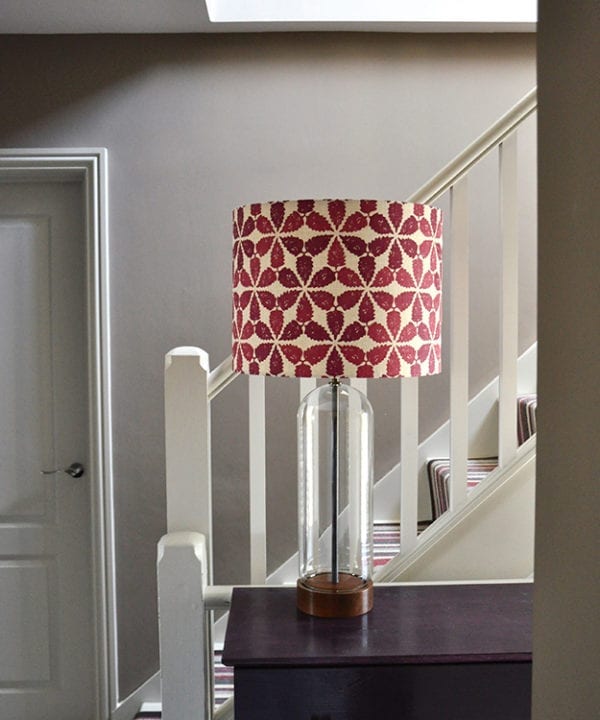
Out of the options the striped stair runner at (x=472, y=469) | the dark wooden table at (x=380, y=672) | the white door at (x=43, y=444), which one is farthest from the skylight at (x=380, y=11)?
the dark wooden table at (x=380, y=672)

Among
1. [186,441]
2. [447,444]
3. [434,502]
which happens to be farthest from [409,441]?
[447,444]

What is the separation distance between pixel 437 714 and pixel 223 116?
7.04 ft

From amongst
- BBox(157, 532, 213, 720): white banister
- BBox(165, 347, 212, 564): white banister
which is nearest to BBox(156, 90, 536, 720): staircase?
BBox(165, 347, 212, 564): white banister

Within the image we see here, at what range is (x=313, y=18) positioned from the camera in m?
2.78

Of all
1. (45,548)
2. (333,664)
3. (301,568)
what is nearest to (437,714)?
(333,664)

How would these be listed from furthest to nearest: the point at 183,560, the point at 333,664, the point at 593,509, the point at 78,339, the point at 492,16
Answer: the point at 78,339
the point at 492,16
the point at 183,560
the point at 333,664
the point at 593,509

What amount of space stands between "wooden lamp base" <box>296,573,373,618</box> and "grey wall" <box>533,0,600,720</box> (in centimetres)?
108

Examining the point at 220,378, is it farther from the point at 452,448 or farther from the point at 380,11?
the point at 380,11

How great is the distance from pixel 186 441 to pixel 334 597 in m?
0.45

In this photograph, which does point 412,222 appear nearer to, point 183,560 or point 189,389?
point 189,389

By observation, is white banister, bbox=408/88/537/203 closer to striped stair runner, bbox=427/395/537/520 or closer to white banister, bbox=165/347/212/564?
→ white banister, bbox=165/347/212/564

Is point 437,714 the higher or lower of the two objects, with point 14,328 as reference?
lower

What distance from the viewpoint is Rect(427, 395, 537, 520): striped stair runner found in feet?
8.00

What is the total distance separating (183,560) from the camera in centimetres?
159
